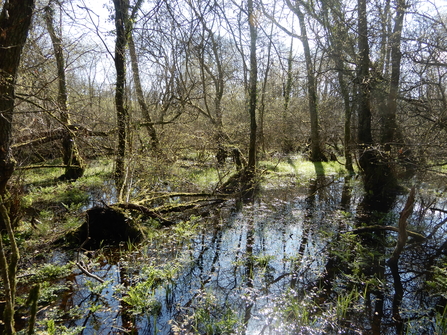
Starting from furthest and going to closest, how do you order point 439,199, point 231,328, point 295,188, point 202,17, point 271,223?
point 295,188 → point 439,199 → point 271,223 → point 231,328 → point 202,17

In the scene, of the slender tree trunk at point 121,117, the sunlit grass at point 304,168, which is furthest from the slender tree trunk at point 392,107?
the slender tree trunk at point 121,117

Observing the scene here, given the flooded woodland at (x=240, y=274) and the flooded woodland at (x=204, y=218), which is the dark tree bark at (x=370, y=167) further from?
the flooded woodland at (x=240, y=274)

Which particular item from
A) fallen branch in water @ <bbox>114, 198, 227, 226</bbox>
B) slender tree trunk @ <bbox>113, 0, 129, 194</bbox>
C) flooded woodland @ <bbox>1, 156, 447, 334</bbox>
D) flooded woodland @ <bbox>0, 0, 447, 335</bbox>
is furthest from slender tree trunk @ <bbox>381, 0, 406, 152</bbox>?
slender tree trunk @ <bbox>113, 0, 129, 194</bbox>

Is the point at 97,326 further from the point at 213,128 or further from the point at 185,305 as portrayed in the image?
the point at 213,128

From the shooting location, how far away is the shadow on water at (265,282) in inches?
140

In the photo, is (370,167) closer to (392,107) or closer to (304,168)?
(392,107)

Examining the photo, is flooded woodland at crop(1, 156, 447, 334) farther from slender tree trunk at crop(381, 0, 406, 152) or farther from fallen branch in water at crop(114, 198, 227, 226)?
Result: slender tree trunk at crop(381, 0, 406, 152)

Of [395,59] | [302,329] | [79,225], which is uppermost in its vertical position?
[395,59]

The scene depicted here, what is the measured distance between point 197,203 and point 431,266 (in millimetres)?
5465

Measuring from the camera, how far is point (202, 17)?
270cm

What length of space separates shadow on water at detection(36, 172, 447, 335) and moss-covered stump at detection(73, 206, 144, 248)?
0.48 metres

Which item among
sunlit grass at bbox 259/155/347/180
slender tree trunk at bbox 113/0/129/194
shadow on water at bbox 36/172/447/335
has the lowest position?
shadow on water at bbox 36/172/447/335

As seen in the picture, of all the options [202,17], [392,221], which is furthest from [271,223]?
[202,17]

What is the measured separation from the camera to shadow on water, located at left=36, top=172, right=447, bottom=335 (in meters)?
3.57
